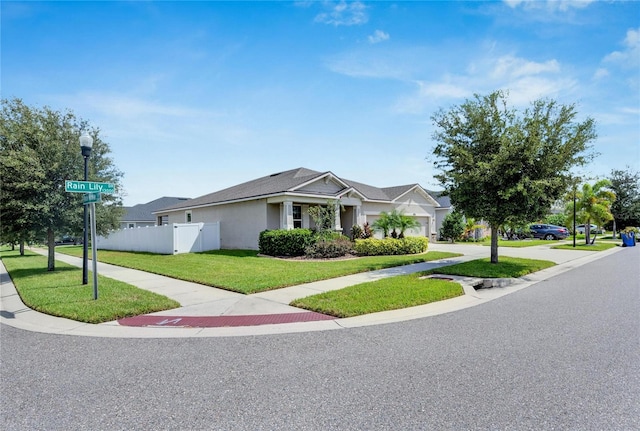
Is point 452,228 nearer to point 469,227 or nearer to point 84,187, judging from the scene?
point 469,227

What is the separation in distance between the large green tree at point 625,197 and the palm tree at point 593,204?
15188mm

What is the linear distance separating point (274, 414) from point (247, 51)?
10.3 metres

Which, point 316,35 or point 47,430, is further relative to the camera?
point 316,35

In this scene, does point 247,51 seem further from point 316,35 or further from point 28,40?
point 28,40

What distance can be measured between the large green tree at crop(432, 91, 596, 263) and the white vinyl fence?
1450cm

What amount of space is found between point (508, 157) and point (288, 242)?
395 inches

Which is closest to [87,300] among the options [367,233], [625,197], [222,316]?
[222,316]

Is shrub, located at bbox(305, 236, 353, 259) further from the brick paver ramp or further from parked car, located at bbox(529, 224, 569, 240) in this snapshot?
parked car, located at bbox(529, 224, 569, 240)

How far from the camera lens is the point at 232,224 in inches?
880

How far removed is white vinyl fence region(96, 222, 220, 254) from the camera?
2027cm

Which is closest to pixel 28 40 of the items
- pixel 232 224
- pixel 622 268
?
pixel 232 224

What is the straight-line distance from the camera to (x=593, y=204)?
91.2 ft

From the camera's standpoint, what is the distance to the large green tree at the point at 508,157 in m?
12.6

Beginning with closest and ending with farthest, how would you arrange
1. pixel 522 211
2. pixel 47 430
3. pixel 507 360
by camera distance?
pixel 47 430
pixel 507 360
pixel 522 211
